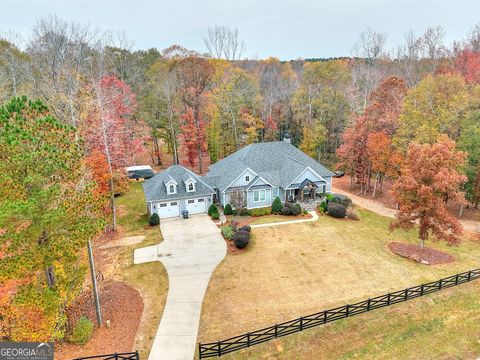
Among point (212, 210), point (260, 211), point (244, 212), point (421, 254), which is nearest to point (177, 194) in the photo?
point (212, 210)

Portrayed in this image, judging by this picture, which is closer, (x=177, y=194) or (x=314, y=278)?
(x=314, y=278)

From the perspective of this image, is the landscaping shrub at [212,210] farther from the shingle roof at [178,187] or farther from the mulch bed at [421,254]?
the mulch bed at [421,254]

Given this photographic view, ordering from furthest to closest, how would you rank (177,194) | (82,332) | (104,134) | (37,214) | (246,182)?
1. (246,182)
2. (177,194)
3. (104,134)
4. (82,332)
5. (37,214)

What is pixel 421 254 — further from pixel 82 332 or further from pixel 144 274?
pixel 82 332

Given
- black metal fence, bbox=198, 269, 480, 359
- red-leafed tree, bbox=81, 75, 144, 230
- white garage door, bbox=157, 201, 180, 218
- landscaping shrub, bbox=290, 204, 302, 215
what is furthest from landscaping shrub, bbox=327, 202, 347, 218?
red-leafed tree, bbox=81, 75, 144, 230

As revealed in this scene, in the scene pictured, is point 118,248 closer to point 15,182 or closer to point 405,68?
point 15,182

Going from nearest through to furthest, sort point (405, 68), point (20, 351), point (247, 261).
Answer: point (20, 351) → point (247, 261) → point (405, 68)

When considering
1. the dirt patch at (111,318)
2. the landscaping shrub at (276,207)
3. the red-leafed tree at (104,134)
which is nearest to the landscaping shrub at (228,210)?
the landscaping shrub at (276,207)

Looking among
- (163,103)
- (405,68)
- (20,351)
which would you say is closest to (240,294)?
(20,351)
